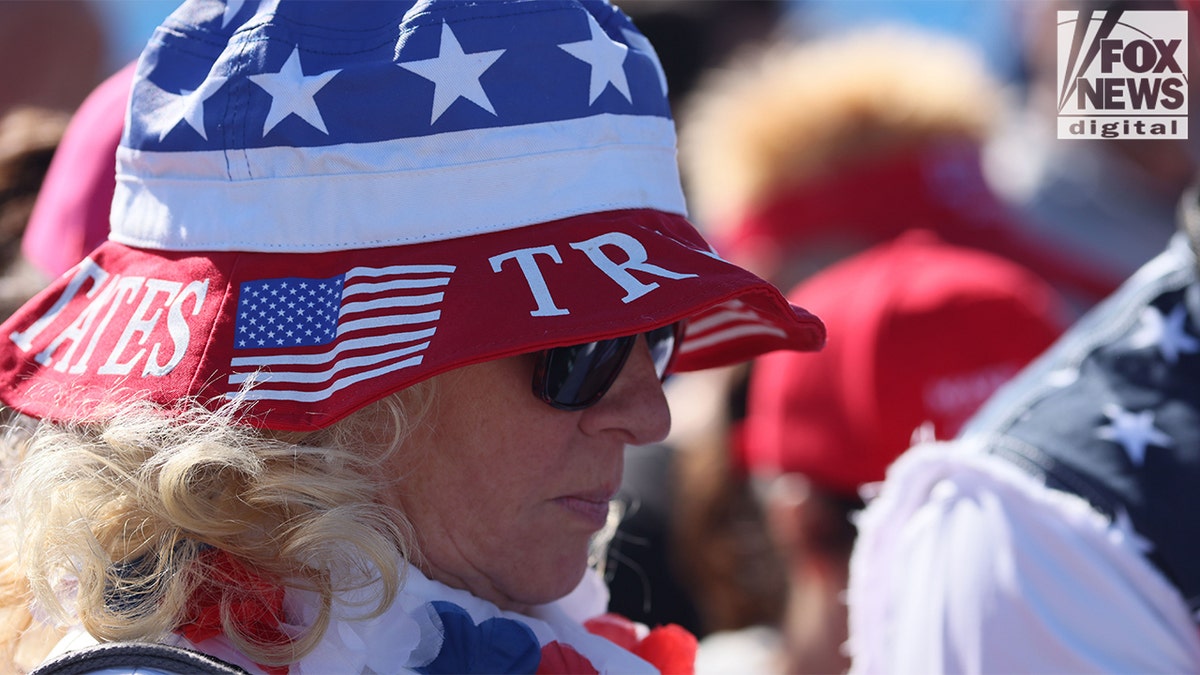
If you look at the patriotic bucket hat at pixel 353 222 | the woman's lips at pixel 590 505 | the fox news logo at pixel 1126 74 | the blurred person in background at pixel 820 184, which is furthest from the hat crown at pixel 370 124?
the blurred person in background at pixel 820 184

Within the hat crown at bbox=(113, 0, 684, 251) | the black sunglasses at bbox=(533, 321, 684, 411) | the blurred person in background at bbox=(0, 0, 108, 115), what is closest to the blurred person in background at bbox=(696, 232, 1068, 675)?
the black sunglasses at bbox=(533, 321, 684, 411)

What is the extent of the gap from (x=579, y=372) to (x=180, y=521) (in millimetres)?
473

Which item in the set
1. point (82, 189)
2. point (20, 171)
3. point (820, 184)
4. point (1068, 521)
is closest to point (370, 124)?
point (82, 189)

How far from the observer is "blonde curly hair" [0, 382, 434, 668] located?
50.9 inches

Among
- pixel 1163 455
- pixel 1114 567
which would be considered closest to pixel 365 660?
pixel 1114 567

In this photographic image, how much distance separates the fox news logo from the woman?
119 centimetres

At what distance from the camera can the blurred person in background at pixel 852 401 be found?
264 cm

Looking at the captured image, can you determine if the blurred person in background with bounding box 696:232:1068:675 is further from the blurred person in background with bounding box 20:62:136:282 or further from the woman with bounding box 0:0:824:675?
the blurred person in background with bounding box 20:62:136:282

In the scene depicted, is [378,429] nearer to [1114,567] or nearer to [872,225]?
[1114,567]

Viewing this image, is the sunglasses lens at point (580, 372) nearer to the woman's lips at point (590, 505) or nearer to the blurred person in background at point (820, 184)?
the woman's lips at point (590, 505)

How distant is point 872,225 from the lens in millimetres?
3697

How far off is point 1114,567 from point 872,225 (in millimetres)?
2140

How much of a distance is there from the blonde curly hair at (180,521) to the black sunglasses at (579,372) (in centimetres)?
24

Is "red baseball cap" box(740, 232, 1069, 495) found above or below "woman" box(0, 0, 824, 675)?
below
